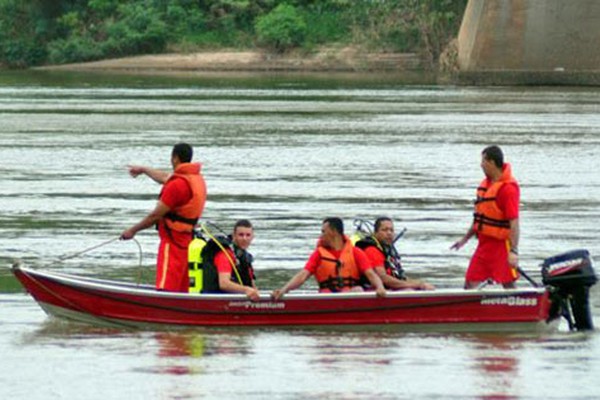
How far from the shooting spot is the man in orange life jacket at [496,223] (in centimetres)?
1642

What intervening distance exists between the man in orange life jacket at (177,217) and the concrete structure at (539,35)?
2061 inches

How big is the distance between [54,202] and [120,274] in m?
8.47

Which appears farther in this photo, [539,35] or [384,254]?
[539,35]

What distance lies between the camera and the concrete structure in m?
68.8

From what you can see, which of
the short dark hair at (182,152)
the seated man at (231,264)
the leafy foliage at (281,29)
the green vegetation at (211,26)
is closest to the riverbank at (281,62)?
the green vegetation at (211,26)

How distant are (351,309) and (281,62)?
87.7m

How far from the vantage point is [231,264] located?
54.3ft

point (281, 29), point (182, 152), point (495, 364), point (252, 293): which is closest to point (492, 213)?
point (495, 364)

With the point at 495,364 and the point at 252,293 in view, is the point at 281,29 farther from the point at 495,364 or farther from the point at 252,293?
the point at 495,364

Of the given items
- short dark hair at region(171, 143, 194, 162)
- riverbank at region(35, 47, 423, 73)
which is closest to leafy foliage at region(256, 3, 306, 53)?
riverbank at region(35, 47, 423, 73)

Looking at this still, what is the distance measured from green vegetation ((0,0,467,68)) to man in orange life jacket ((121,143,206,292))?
82120 millimetres

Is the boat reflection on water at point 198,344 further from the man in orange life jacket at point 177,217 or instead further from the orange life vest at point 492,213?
the orange life vest at point 492,213

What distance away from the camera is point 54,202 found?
29.5 m

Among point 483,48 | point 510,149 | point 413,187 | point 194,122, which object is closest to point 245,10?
point 483,48
